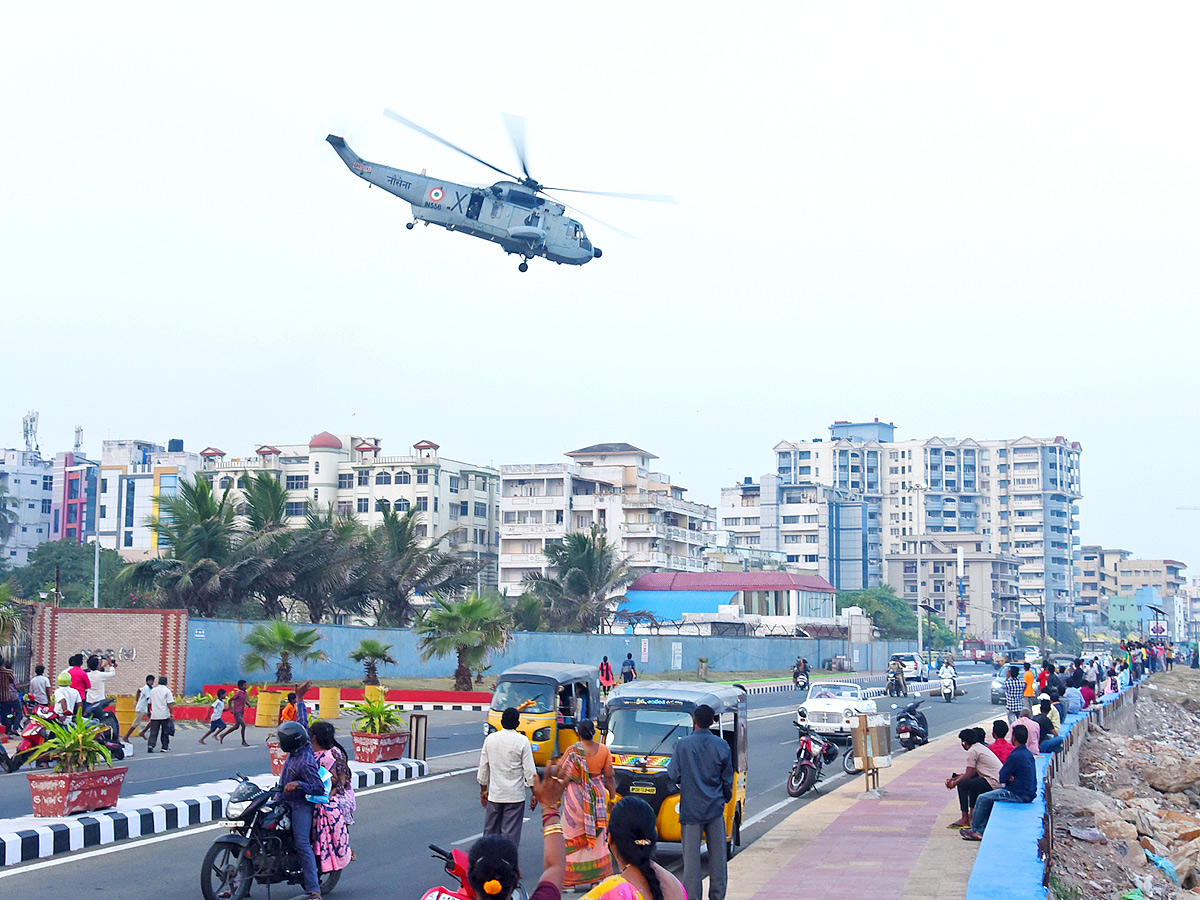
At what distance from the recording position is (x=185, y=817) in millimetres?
14844

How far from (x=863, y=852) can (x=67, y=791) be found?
8.34 meters

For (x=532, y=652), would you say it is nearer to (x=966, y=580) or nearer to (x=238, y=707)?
(x=238, y=707)

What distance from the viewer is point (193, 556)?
44844 millimetres

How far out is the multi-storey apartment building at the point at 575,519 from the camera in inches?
3750

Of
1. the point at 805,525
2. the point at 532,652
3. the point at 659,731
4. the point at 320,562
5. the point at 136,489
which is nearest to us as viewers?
the point at 659,731

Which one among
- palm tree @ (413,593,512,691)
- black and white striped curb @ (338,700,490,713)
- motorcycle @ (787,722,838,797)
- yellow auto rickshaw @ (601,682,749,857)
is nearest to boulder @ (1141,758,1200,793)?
motorcycle @ (787,722,838,797)

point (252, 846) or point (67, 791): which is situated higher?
point (252, 846)

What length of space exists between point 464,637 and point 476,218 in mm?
12461

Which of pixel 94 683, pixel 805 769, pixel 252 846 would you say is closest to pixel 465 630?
pixel 94 683

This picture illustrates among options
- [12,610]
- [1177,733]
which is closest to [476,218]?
[12,610]

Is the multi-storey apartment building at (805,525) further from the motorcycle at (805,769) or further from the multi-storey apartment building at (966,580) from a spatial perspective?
the motorcycle at (805,769)

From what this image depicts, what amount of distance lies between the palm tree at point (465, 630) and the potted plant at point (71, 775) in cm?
2530

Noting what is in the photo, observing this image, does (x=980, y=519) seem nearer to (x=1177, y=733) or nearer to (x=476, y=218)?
(x=1177, y=733)

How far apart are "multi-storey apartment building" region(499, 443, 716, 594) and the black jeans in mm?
78137
